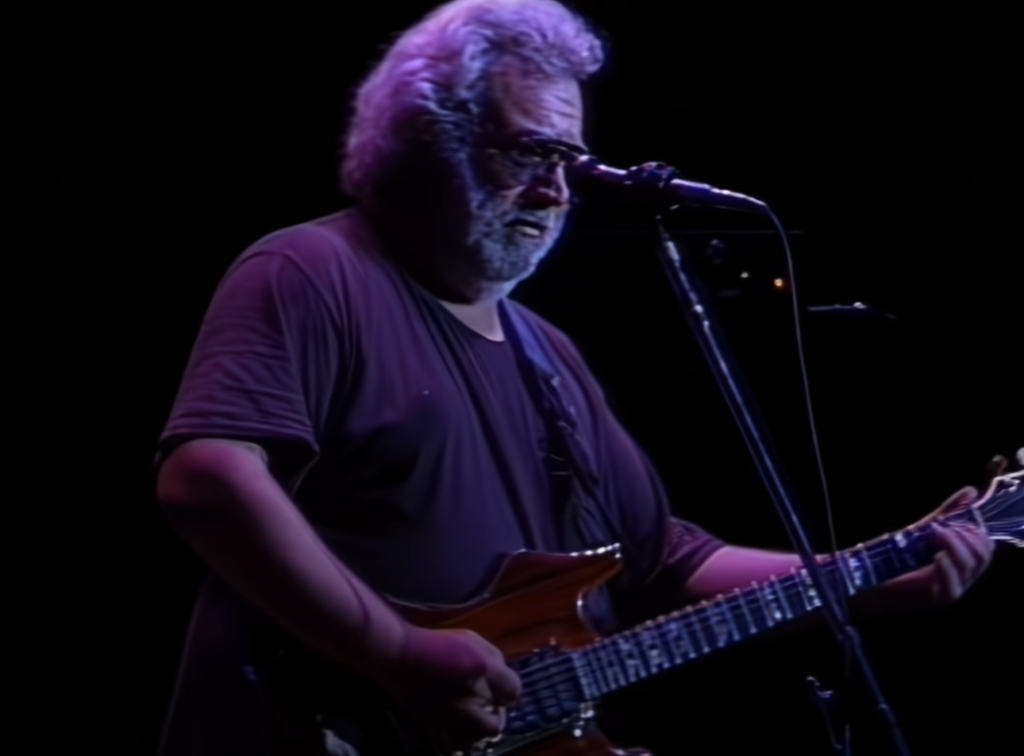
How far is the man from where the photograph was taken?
5.74 ft

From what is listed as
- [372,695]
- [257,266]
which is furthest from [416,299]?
[372,695]

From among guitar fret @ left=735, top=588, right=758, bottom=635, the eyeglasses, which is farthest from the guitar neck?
the eyeglasses

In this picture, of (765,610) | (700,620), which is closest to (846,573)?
(765,610)

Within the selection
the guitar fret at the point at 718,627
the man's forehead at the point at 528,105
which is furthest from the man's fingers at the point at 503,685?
the man's forehead at the point at 528,105

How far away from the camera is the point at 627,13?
269 centimetres

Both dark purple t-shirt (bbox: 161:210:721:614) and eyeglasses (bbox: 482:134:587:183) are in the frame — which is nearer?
dark purple t-shirt (bbox: 161:210:721:614)

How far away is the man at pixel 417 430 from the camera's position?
5.74ft

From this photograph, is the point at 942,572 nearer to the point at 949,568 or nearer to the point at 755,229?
the point at 949,568

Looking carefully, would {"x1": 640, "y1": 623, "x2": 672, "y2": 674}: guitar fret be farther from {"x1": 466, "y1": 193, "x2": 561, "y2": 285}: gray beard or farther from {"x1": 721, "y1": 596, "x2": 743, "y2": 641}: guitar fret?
{"x1": 466, "y1": 193, "x2": 561, "y2": 285}: gray beard

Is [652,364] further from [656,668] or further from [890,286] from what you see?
[656,668]

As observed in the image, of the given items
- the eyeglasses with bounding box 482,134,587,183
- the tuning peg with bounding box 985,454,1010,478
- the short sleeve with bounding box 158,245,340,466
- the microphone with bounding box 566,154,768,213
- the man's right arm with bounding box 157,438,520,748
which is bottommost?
the tuning peg with bounding box 985,454,1010,478

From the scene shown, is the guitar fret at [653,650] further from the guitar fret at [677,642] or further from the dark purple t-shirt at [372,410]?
the dark purple t-shirt at [372,410]

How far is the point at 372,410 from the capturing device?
6.24 ft

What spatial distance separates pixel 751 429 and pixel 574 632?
1.35 ft
